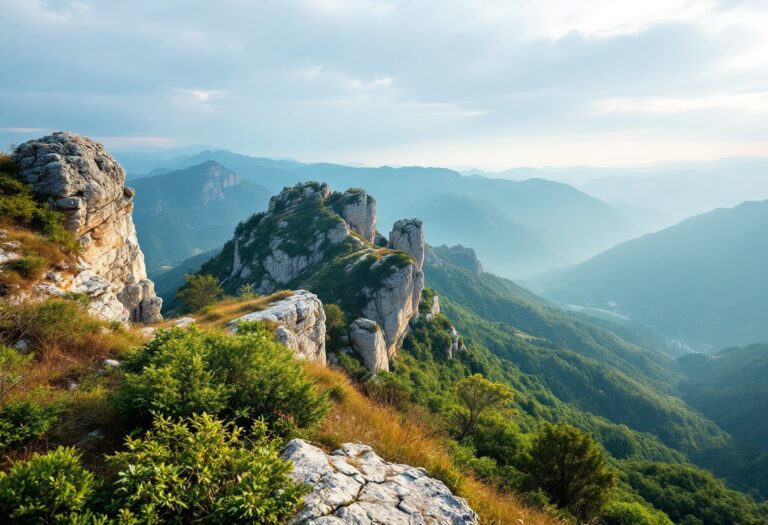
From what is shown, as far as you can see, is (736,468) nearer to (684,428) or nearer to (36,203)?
(684,428)

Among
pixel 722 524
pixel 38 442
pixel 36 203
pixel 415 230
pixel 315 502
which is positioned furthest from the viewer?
pixel 415 230

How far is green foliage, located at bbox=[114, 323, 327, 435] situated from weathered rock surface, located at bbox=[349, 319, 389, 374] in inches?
1517

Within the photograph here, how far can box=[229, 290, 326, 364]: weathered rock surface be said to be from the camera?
20.5 meters

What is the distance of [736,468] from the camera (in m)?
103

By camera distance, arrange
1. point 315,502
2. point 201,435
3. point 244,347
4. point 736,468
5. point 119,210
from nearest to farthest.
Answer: point 201,435, point 315,502, point 244,347, point 119,210, point 736,468

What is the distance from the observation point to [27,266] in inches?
553

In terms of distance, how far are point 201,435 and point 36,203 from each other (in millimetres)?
A: 21481

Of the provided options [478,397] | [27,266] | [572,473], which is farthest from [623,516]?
[27,266]

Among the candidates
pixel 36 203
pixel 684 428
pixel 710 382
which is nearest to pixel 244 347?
pixel 36 203

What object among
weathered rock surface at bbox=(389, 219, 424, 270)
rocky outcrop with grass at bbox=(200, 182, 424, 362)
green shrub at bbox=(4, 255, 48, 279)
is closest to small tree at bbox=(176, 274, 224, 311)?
rocky outcrop with grass at bbox=(200, 182, 424, 362)

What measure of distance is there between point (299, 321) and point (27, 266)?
44.8ft

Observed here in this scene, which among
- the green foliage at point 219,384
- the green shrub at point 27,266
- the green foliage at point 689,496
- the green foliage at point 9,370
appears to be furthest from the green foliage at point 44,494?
the green foliage at point 689,496

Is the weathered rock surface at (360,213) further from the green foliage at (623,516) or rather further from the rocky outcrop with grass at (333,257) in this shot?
the green foliage at (623,516)

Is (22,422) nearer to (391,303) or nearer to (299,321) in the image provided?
(299,321)
